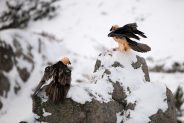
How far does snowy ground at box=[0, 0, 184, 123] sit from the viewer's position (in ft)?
45.6

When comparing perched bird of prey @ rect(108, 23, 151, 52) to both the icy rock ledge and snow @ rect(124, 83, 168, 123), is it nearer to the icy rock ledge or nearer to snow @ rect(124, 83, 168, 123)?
the icy rock ledge

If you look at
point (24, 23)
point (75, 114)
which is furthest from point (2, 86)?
point (24, 23)

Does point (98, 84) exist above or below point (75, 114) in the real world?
above

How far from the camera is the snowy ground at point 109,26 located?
1389 cm

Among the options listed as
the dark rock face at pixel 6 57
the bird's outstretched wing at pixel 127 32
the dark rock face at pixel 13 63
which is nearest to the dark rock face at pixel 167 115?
the bird's outstretched wing at pixel 127 32

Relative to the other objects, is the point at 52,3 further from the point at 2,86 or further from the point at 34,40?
the point at 2,86

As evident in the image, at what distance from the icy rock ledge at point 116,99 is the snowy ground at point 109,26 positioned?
5708 mm

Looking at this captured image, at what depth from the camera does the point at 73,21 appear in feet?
62.4

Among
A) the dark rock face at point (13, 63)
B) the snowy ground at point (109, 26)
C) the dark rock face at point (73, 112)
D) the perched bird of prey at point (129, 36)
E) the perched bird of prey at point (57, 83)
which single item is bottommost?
the dark rock face at point (73, 112)

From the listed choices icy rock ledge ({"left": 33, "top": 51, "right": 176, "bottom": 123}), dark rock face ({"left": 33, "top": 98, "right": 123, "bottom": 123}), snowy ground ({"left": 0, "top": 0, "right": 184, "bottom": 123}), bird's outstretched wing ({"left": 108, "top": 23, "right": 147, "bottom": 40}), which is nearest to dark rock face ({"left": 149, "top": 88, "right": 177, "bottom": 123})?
icy rock ledge ({"left": 33, "top": 51, "right": 176, "bottom": 123})

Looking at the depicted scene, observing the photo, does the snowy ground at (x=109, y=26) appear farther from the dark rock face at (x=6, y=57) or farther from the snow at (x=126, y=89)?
the snow at (x=126, y=89)

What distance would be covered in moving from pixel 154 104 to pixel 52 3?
15.5 m

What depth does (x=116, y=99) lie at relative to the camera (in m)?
6.10

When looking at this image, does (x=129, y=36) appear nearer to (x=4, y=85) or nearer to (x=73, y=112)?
(x=73, y=112)
